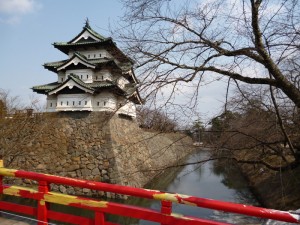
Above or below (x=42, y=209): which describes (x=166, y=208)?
above

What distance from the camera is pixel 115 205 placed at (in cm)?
271

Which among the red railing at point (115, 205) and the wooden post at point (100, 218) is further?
the wooden post at point (100, 218)

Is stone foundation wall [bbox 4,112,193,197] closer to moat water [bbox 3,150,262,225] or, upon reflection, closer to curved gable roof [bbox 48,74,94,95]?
curved gable roof [bbox 48,74,94,95]

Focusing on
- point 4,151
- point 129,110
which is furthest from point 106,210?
point 4,151

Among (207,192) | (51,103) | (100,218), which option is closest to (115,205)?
(100,218)

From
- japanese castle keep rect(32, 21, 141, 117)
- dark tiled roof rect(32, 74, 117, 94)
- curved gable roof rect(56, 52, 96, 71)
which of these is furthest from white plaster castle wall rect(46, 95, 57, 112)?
curved gable roof rect(56, 52, 96, 71)

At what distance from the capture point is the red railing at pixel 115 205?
2094 millimetres

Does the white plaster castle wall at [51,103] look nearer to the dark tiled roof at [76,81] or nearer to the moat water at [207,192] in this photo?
the dark tiled roof at [76,81]

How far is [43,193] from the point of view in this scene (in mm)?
3072

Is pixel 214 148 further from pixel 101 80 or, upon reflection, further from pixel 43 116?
pixel 43 116

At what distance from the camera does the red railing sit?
6.87ft

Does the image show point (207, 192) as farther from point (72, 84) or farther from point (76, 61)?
point (76, 61)

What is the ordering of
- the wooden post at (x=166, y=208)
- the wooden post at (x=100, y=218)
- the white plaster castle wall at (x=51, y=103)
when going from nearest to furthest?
1. the wooden post at (x=166, y=208)
2. the wooden post at (x=100, y=218)
3. the white plaster castle wall at (x=51, y=103)

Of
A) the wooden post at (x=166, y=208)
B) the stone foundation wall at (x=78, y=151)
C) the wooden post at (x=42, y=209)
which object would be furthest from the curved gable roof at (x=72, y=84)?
the wooden post at (x=166, y=208)
